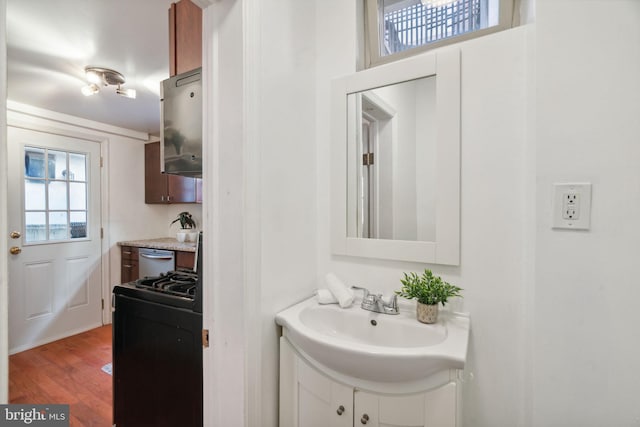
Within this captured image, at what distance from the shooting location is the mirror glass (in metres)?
1.11

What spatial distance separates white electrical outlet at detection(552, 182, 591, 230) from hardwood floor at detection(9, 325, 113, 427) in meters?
2.47

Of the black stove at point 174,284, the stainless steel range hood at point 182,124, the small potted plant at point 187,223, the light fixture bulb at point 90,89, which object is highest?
the light fixture bulb at point 90,89

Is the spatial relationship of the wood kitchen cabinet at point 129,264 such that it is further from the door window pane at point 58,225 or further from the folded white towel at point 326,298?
the folded white towel at point 326,298

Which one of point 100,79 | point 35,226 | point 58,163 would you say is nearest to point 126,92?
point 100,79

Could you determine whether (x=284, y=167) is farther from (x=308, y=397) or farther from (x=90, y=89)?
(x=90, y=89)

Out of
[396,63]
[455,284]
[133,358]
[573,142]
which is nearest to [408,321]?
[455,284]

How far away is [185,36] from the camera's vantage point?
1396 millimetres

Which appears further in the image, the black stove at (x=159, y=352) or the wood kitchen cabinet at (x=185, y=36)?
the wood kitchen cabinet at (x=185, y=36)

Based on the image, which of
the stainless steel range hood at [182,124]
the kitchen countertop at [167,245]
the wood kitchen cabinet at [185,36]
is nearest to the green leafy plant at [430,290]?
the stainless steel range hood at [182,124]

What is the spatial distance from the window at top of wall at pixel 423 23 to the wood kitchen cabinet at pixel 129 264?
314 centimetres

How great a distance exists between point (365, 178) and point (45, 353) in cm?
329

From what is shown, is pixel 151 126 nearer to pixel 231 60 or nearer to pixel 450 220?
pixel 231 60

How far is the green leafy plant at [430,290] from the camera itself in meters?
0.98

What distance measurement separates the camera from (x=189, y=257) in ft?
8.89
